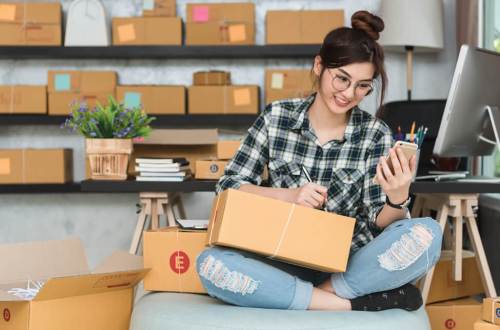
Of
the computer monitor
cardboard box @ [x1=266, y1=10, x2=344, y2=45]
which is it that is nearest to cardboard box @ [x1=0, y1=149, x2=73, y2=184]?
cardboard box @ [x1=266, y1=10, x2=344, y2=45]

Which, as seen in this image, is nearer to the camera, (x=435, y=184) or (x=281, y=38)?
(x=435, y=184)

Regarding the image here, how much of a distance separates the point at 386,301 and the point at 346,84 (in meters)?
0.59

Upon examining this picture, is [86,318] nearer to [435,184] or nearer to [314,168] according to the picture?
[314,168]

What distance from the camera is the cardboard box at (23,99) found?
14.0 feet

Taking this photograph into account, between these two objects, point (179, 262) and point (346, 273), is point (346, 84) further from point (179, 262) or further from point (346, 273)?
point (179, 262)

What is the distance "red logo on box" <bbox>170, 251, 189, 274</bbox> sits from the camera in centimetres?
221

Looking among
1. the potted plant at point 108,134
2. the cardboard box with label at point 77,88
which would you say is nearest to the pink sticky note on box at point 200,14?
the cardboard box with label at point 77,88

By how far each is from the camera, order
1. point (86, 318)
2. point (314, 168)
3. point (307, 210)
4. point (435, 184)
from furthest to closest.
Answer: point (435, 184), point (314, 168), point (86, 318), point (307, 210)

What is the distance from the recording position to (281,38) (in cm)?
425

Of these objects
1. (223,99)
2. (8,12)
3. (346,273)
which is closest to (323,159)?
(346,273)

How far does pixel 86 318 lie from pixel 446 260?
1.37 metres

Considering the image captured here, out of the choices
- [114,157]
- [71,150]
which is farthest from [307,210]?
[71,150]

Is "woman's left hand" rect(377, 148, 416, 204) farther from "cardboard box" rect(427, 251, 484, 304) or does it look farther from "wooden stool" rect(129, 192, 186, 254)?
"wooden stool" rect(129, 192, 186, 254)

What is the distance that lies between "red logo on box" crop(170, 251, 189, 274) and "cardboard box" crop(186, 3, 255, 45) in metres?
2.25
